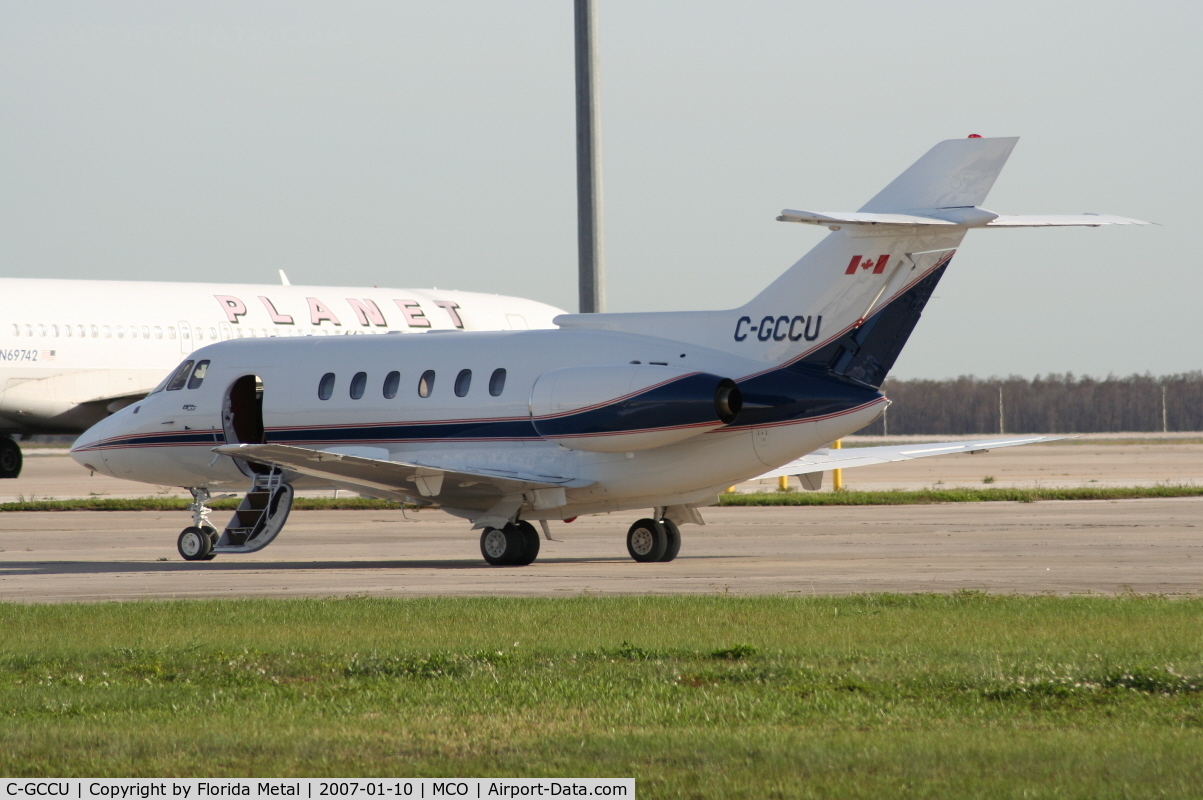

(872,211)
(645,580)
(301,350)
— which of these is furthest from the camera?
(301,350)

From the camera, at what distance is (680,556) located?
22.5m

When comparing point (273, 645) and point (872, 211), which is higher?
point (872, 211)

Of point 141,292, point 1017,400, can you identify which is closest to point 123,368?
→ point 141,292

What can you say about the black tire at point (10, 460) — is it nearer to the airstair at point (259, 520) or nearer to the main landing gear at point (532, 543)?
the airstair at point (259, 520)

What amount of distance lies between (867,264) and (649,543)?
189 inches

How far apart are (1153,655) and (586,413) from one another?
1056cm

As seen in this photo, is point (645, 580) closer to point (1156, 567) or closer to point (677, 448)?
point (677, 448)

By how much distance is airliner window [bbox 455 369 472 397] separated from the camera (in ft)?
73.4

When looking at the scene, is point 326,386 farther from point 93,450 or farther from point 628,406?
point 628,406

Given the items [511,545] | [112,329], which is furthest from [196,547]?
[112,329]

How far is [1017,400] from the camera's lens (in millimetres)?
109938

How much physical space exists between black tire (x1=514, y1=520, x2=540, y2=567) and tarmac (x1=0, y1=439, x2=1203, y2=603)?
0.35m

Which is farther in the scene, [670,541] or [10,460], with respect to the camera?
[10,460]
